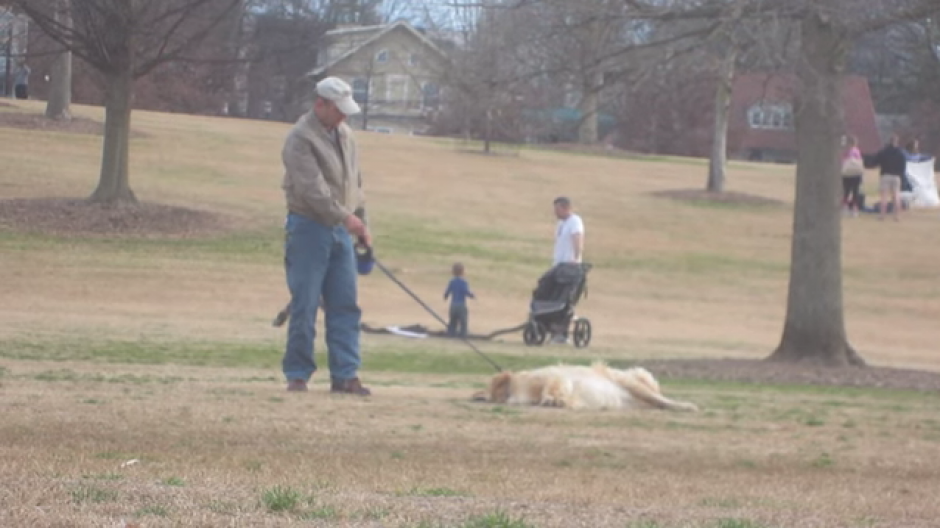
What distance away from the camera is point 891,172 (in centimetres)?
3912

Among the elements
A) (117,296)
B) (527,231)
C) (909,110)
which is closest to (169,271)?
(117,296)

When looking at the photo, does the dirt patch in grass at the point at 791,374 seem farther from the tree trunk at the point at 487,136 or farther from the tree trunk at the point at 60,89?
the tree trunk at the point at 487,136

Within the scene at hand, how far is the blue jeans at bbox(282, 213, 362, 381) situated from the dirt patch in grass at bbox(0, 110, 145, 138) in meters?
28.9

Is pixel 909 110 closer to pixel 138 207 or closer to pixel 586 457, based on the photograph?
pixel 138 207

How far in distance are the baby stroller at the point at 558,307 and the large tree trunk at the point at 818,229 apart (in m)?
3.34

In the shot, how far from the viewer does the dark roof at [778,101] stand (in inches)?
677

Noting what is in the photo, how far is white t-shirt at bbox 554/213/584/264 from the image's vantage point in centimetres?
2081

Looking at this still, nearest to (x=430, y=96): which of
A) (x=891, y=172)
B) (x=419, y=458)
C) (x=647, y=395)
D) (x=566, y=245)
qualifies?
(x=891, y=172)

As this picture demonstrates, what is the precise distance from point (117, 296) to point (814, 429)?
1454 centimetres

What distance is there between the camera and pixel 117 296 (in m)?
23.4

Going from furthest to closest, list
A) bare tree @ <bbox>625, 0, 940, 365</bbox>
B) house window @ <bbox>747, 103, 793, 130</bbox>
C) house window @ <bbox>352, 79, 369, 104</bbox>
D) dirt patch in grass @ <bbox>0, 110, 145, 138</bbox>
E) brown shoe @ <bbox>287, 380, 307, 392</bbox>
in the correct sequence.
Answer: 1. house window @ <bbox>352, 79, 369, 104</bbox>
2. dirt patch in grass @ <bbox>0, 110, 145, 138</bbox>
3. house window @ <bbox>747, 103, 793, 130</bbox>
4. bare tree @ <bbox>625, 0, 940, 365</bbox>
5. brown shoe @ <bbox>287, 380, 307, 392</bbox>

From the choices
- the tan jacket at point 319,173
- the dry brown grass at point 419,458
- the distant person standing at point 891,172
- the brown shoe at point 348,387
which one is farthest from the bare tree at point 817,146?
the distant person standing at point 891,172

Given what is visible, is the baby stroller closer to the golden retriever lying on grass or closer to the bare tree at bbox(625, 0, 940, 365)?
A: the bare tree at bbox(625, 0, 940, 365)

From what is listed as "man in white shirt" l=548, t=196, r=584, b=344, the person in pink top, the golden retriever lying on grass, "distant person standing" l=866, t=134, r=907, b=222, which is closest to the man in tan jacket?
the golden retriever lying on grass
